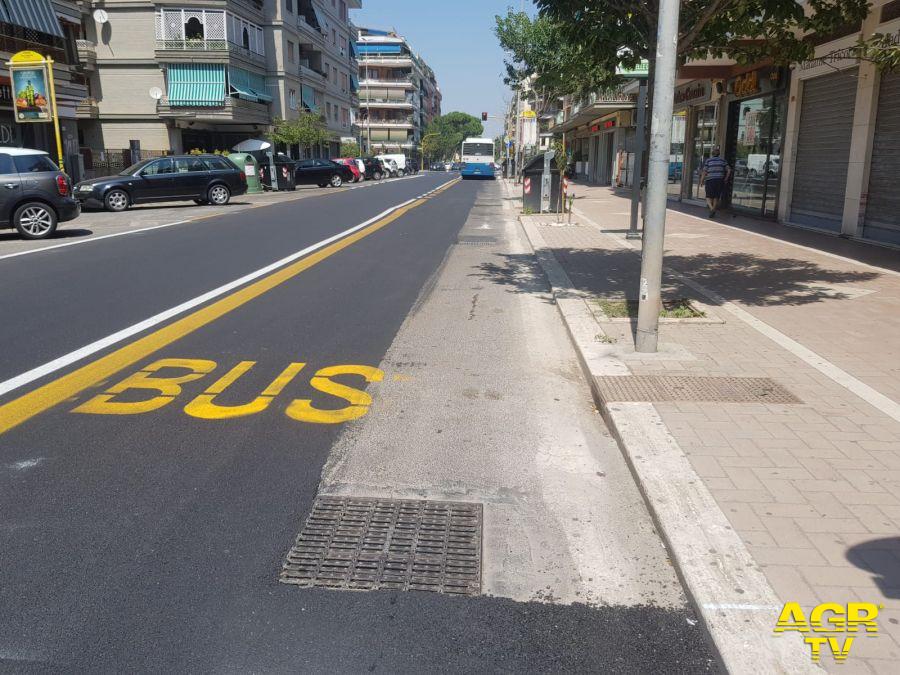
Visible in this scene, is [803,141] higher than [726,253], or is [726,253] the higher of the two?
[803,141]

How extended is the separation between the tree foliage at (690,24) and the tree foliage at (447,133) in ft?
374

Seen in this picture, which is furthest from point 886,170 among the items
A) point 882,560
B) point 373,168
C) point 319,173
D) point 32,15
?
point 373,168

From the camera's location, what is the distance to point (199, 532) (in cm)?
350

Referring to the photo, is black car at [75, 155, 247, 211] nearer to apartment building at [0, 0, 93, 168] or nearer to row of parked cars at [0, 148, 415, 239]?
row of parked cars at [0, 148, 415, 239]

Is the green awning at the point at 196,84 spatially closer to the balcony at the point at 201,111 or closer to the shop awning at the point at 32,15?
the balcony at the point at 201,111

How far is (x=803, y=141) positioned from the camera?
16.9m

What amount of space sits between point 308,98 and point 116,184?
3368cm

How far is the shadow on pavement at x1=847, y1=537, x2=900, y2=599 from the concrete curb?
1.44 feet

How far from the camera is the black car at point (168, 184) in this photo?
907 inches

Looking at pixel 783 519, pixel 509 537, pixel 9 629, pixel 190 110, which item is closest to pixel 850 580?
pixel 783 519

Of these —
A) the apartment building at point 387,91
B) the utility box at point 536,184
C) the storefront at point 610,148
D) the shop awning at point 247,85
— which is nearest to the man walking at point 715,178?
the utility box at point 536,184

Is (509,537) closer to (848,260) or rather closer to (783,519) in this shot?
(783,519)

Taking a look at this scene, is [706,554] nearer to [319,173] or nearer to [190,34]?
[319,173]

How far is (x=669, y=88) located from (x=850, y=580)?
158 inches
